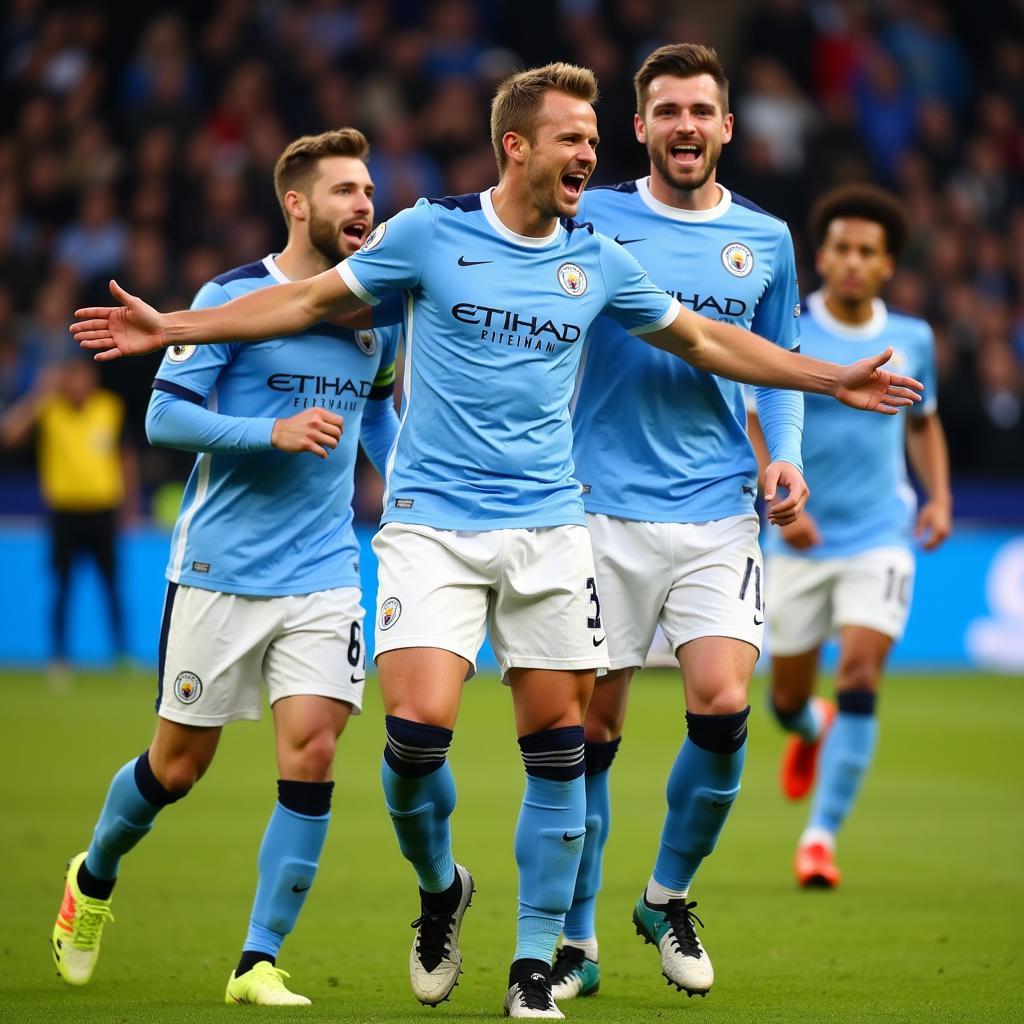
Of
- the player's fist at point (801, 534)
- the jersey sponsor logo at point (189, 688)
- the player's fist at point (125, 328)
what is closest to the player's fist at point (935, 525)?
the player's fist at point (801, 534)

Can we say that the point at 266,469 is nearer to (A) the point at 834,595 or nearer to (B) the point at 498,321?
(B) the point at 498,321

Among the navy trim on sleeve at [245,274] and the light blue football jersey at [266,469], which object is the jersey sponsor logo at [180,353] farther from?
the navy trim on sleeve at [245,274]

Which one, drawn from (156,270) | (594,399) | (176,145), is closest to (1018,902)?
(594,399)

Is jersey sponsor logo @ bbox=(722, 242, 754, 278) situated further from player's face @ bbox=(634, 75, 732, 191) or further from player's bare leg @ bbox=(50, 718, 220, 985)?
player's bare leg @ bbox=(50, 718, 220, 985)

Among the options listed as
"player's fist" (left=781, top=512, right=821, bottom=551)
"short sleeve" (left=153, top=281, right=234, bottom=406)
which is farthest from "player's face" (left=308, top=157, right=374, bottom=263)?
"player's fist" (left=781, top=512, right=821, bottom=551)

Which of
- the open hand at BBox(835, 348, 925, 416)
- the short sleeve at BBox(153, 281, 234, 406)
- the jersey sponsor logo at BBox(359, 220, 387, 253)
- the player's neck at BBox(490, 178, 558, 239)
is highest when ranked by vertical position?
the player's neck at BBox(490, 178, 558, 239)

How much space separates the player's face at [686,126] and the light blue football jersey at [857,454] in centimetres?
272

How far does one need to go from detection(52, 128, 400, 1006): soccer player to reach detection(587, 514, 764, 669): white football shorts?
2.59 feet

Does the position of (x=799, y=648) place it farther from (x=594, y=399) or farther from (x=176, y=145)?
(x=176, y=145)

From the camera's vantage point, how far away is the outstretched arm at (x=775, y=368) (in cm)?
534

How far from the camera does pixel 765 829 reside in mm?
9000

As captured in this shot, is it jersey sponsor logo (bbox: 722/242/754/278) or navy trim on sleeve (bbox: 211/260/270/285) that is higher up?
jersey sponsor logo (bbox: 722/242/754/278)

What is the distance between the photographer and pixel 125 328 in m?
4.93

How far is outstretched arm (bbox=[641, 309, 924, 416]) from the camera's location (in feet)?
17.5
